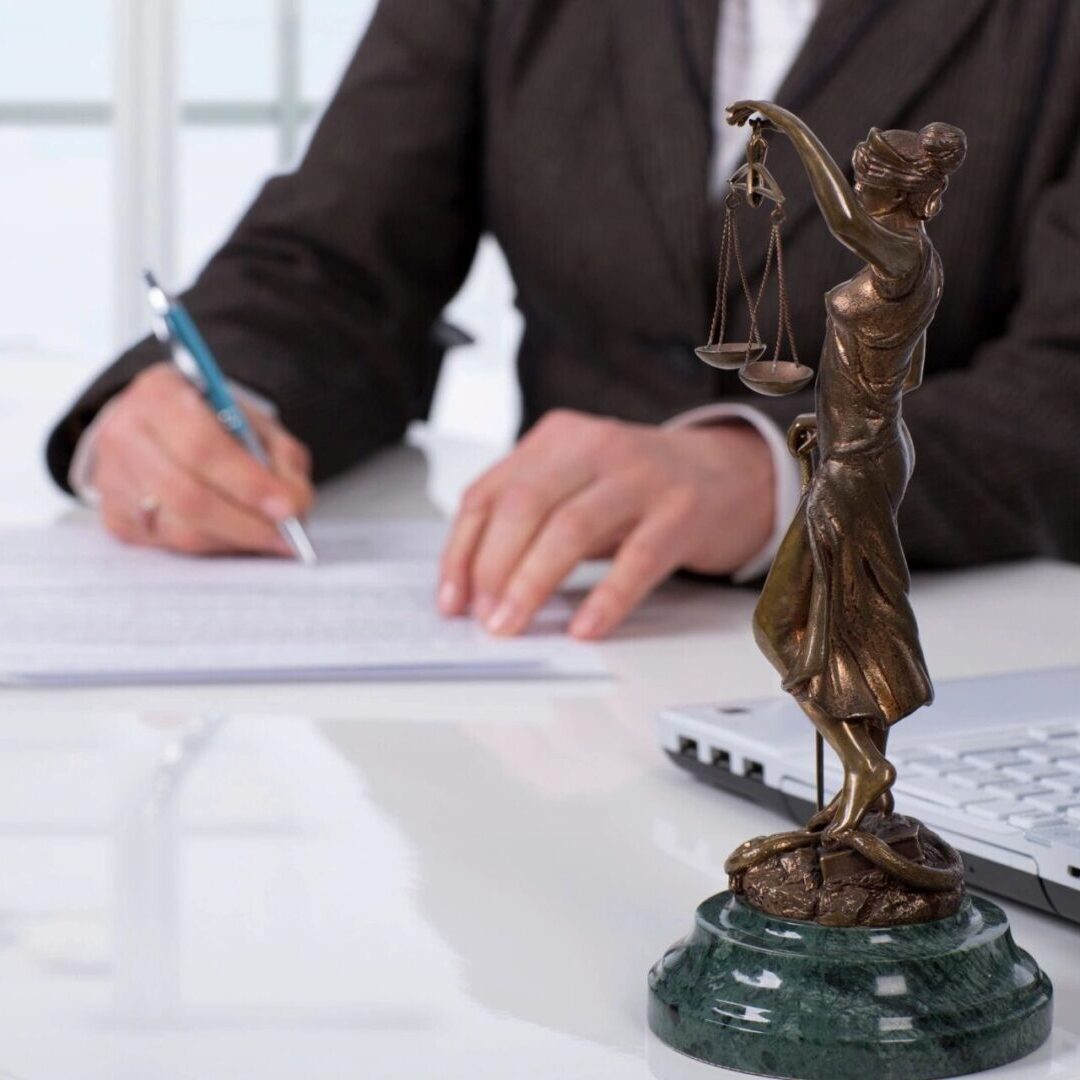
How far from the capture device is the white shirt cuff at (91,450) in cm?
114

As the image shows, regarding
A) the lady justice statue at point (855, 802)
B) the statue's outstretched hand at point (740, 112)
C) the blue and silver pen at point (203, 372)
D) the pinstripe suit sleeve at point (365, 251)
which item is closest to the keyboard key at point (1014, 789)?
the lady justice statue at point (855, 802)

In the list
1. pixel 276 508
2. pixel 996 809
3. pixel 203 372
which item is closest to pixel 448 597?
pixel 276 508

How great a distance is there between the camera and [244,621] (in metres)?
0.83

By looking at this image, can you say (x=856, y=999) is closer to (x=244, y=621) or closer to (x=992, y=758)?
(x=992, y=758)

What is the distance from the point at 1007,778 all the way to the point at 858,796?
0.47 ft

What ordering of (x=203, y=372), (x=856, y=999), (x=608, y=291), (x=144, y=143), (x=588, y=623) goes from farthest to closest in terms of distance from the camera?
(x=144, y=143) → (x=608, y=291) → (x=203, y=372) → (x=588, y=623) → (x=856, y=999)

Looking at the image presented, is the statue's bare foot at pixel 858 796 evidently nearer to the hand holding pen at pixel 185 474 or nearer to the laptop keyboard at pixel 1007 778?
the laptop keyboard at pixel 1007 778

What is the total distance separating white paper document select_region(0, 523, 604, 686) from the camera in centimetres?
74

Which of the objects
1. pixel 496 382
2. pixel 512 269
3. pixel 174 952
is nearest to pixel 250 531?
pixel 512 269

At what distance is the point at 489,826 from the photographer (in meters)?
0.55

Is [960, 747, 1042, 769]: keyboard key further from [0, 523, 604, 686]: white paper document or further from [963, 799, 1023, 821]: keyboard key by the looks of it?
[0, 523, 604, 686]: white paper document

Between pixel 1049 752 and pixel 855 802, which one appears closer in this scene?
pixel 855 802

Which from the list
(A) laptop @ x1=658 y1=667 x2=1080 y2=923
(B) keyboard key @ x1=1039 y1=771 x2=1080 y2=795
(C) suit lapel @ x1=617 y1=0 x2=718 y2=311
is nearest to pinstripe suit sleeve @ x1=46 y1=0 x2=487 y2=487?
(C) suit lapel @ x1=617 y1=0 x2=718 y2=311

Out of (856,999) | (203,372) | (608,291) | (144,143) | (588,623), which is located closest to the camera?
(856,999)
